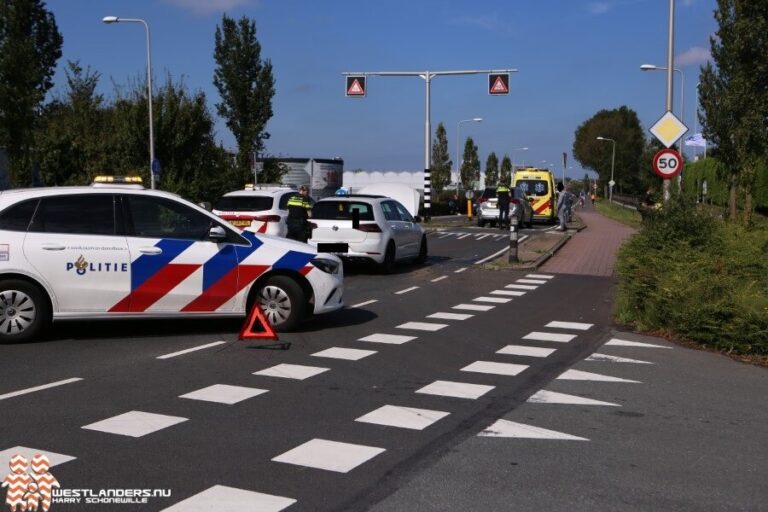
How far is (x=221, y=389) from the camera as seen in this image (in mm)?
6902

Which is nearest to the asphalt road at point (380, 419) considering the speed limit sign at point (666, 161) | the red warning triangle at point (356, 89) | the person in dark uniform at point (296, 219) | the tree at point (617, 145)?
the person in dark uniform at point (296, 219)

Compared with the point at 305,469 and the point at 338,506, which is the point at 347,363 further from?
the point at 338,506

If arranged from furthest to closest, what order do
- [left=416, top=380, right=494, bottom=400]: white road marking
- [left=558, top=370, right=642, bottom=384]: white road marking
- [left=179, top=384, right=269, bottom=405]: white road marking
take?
[left=558, top=370, right=642, bottom=384]: white road marking, [left=416, top=380, right=494, bottom=400]: white road marking, [left=179, top=384, right=269, bottom=405]: white road marking

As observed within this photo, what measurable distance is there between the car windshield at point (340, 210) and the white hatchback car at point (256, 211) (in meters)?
0.87

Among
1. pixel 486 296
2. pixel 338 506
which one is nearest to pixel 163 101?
pixel 486 296

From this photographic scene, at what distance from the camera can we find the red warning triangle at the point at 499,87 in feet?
98.7

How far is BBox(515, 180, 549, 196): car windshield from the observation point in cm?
3812

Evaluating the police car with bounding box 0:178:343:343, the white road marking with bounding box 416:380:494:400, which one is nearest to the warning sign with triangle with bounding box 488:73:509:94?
the police car with bounding box 0:178:343:343

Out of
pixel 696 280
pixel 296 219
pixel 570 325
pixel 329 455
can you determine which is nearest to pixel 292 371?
pixel 329 455

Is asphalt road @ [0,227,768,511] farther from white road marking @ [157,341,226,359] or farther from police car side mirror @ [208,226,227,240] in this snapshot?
police car side mirror @ [208,226,227,240]

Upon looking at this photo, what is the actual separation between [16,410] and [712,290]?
731 centimetres

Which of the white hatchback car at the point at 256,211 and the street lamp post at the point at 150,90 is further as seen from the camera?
the street lamp post at the point at 150,90

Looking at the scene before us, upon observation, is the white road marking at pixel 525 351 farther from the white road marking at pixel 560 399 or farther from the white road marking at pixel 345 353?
the white road marking at pixel 560 399

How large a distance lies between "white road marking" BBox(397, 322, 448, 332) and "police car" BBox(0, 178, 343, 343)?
127 cm
